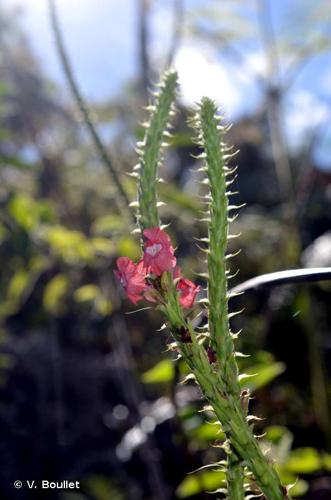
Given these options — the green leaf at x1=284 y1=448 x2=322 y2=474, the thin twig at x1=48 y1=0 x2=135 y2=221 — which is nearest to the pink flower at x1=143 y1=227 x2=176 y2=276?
the thin twig at x1=48 y1=0 x2=135 y2=221

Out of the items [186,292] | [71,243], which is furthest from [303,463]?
[186,292]

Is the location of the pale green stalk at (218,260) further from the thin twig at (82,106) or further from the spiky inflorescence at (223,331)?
the thin twig at (82,106)

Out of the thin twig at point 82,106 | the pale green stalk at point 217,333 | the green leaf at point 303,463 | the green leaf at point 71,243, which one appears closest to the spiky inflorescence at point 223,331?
the pale green stalk at point 217,333

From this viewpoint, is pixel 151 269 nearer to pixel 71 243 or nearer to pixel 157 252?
pixel 157 252

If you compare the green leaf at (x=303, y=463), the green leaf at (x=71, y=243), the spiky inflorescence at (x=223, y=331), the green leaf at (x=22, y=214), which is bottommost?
the green leaf at (x=303, y=463)

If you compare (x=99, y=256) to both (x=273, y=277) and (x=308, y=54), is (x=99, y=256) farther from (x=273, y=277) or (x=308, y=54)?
(x=308, y=54)

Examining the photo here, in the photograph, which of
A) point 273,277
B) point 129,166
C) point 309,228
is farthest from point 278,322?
point 273,277

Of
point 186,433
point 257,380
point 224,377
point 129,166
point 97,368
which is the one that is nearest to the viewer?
point 224,377
